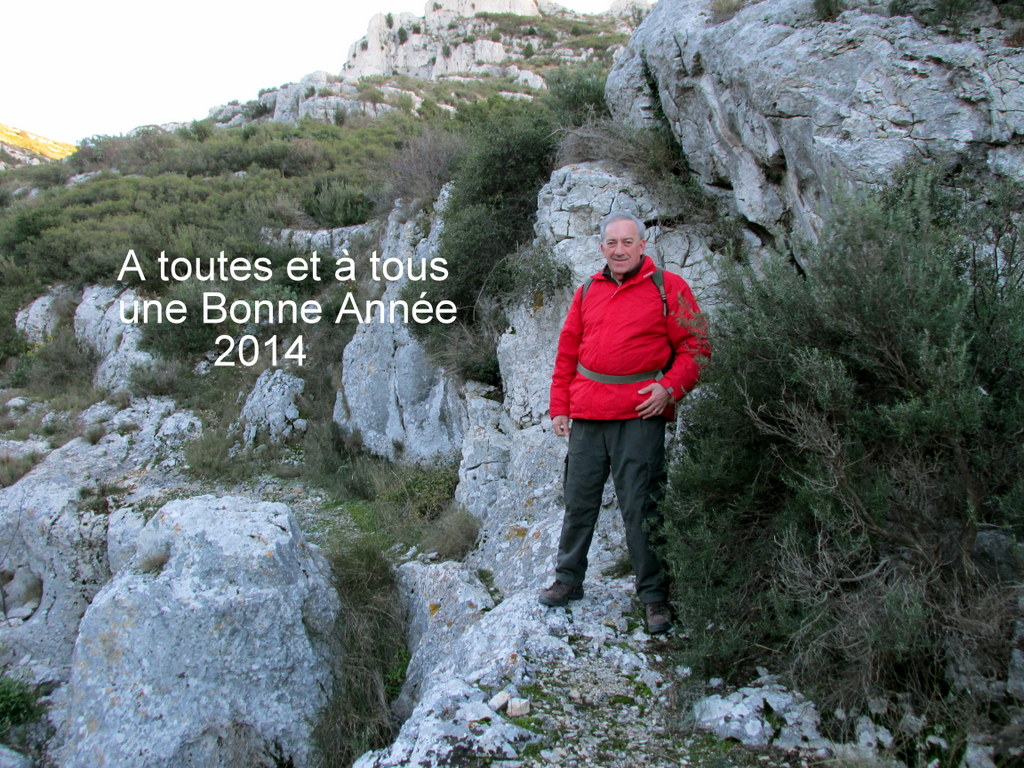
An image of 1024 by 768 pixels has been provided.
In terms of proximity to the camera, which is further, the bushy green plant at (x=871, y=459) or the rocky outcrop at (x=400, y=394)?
the rocky outcrop at (x=400, y=394)

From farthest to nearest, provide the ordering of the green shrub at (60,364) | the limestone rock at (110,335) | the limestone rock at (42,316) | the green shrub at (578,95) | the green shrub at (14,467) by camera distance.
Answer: the limestone rock at (42,316) → the green shrub at (60,364) → the limestone rock at (110,335) → the green shrub at (14,467) → the green shrub at (578,95)

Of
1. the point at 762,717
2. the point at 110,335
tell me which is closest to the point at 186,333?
the point at 110,335

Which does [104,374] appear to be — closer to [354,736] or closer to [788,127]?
[354,736]

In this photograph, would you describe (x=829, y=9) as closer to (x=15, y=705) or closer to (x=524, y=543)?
(x=524, y=543)

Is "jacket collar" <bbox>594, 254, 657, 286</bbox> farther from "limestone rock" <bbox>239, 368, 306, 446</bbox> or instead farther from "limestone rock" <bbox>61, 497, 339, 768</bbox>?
"limestone rock" <bbox>239, 368, 306, 446</bbox>

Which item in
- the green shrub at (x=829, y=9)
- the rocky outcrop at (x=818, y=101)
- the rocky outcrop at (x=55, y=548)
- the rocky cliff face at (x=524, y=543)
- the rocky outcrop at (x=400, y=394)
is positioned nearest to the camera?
the rocky cliff face at (x=524, y=543)

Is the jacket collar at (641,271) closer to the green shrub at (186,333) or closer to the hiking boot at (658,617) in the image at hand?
the hiking boot at (658,617)

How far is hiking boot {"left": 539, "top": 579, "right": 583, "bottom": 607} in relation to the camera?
360cm

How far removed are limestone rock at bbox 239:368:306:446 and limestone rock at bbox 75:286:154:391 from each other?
2.53 m

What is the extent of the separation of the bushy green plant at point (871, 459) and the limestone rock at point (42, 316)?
1408cm

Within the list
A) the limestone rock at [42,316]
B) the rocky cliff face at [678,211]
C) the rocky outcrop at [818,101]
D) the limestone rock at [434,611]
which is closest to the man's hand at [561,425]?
the rocky cliff face at [678,211]

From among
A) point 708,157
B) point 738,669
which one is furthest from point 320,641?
point 708,157

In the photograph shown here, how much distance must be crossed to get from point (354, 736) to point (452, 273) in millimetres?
5288

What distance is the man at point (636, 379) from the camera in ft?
10.9
